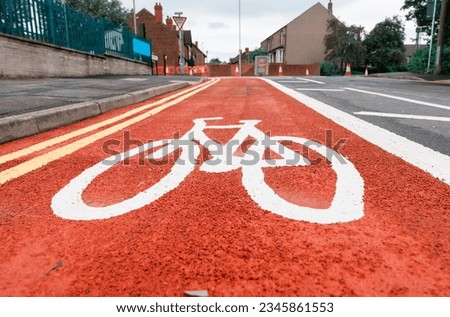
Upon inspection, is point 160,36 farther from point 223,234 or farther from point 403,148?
point 223,234

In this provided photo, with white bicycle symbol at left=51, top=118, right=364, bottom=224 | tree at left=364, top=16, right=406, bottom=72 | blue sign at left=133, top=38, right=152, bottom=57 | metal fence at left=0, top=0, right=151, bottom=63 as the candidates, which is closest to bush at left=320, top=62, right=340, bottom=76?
tree at left=364, top=16, right=406, bottom=72

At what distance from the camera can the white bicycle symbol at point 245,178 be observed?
4.82 feet

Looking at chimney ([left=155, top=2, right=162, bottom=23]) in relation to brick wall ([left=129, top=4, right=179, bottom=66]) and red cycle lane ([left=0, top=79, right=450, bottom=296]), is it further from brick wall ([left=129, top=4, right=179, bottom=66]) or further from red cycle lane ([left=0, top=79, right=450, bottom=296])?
red cycle lane ([left=0, top=79, right=450, bottom=296])

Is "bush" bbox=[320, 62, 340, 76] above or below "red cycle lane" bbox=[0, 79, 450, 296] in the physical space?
above

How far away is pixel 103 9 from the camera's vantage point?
3469cm

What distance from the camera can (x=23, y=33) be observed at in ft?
32.1

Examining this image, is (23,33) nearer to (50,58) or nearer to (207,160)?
(50,58)

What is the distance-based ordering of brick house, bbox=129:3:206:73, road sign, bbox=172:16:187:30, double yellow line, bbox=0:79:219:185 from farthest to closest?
brick house, bbox=129:3:206:73
road sign, bbox=172:16:187:30
double yellow line, bbox=0:79:219:185

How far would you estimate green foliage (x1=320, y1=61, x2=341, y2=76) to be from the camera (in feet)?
156

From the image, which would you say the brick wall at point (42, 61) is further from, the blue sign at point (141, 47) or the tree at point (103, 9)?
the tree at point (103, 9)

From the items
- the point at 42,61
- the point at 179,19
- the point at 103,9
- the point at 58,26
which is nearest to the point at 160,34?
the point at 103,9

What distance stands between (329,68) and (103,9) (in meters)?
31.9

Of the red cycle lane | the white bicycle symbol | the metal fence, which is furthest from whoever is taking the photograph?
the metal fence

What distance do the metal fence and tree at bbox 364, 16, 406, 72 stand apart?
40.6 metres
